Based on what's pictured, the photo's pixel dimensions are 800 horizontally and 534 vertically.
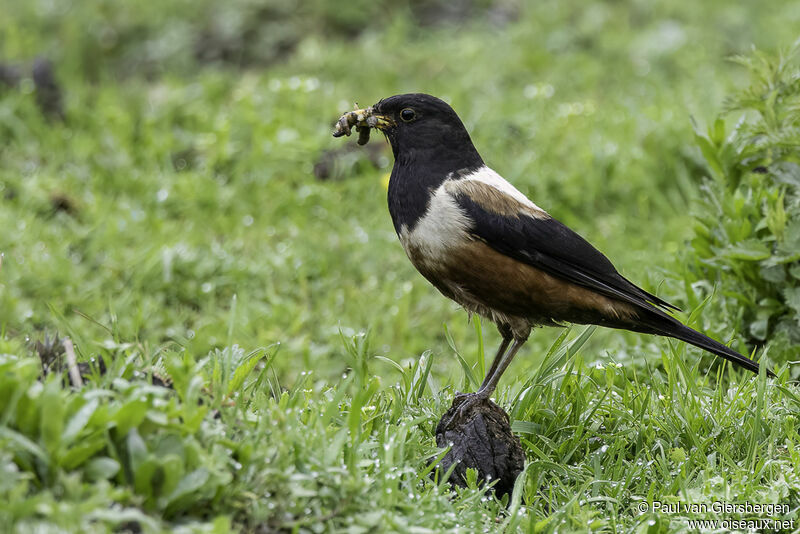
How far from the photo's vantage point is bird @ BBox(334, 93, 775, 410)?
3580 mm

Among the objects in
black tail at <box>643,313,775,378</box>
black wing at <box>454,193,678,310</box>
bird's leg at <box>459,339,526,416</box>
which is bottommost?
bird's leg at <box>459,339,526,416</box>

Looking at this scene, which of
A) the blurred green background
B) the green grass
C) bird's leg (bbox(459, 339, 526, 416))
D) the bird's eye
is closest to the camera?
the green grass

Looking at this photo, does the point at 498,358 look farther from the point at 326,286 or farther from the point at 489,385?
the point at 326,286

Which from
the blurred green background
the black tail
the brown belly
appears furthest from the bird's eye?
the black tail

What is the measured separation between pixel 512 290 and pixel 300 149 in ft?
12.6

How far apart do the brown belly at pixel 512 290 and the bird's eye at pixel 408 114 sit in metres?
0.65

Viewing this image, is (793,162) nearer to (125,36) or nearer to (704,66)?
(704,66)

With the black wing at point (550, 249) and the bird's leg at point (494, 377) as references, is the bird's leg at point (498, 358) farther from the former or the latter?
the black wing at point (550, 249)

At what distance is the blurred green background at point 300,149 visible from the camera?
5551 millimetres

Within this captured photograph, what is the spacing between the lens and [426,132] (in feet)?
A: 12.8

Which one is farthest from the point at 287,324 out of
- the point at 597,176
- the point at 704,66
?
the point at 704,66

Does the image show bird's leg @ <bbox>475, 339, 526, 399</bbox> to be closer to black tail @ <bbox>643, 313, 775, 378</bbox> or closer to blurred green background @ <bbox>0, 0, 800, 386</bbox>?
black tail @ <bbox>643, 313, 775, 378</bbox>

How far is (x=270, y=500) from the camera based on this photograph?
269 cm

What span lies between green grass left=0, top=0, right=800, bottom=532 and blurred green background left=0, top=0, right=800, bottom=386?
0.09ft
